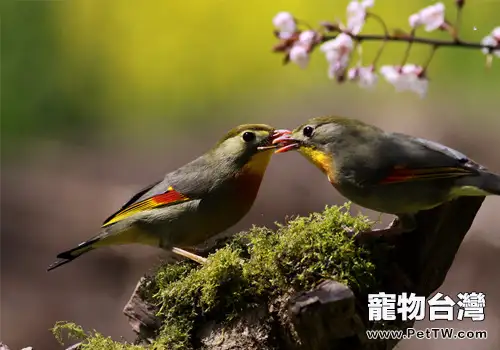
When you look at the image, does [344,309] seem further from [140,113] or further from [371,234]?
[140,113]

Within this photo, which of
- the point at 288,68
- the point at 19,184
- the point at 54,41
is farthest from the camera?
the point at 19,184

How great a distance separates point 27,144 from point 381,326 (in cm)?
160

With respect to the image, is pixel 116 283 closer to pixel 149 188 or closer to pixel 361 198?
pixel 149 188

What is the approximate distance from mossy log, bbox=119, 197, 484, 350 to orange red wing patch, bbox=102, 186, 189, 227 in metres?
0.19

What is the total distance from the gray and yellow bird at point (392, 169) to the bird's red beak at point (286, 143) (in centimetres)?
1

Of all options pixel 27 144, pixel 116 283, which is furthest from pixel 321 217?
pixel 27 144

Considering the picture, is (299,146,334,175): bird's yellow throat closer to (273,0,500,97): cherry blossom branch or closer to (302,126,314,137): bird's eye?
(302,126,314,137): bird's eye

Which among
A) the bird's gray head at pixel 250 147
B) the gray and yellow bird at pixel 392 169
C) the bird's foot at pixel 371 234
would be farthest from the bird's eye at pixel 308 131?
the bird's foot at pixel 371 234

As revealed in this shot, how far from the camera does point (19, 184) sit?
7.88ft

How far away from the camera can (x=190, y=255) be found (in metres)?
1.45

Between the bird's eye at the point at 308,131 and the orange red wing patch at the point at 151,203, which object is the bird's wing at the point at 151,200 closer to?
the orange red wing patch at the point at 151,203

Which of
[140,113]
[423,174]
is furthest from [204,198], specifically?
[140,113]

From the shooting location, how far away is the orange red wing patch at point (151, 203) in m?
1.52

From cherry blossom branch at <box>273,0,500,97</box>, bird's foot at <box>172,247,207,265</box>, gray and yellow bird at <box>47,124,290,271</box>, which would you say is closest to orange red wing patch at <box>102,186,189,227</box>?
gray and yellow bird at <box>47,124,290,271</box>
